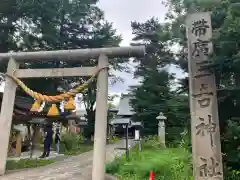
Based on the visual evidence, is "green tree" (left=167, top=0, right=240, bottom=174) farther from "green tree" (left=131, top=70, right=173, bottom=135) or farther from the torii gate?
"green tree" (left=131, top=70, right=173, bottom=135)

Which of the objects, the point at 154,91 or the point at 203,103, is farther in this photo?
the point at 154,91

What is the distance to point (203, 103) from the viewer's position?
727cm

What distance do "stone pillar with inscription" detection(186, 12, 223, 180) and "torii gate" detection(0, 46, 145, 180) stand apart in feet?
6.84

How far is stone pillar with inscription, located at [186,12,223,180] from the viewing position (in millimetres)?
6895

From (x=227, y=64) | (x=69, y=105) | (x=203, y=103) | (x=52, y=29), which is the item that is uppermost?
(x=52, y=29)

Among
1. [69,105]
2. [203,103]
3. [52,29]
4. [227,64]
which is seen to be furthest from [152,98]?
[227,64]

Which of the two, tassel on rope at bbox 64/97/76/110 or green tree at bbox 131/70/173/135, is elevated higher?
green tree at bbox 131/70/173/135

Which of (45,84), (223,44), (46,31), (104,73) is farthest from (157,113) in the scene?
(223,44)

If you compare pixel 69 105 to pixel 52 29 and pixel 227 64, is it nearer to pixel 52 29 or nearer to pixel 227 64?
pixel 227 64

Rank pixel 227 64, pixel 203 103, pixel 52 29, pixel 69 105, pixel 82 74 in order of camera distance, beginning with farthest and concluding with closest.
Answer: pixel 52 29 < pixel 69 105 < pixel 82 74 < pixel 203 103 < pixel 227 64

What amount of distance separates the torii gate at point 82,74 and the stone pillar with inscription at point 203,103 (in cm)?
208

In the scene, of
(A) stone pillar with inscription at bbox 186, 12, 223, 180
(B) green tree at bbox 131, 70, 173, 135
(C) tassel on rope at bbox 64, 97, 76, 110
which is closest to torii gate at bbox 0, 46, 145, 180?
(C) tassel on rope at bbox 64, 97, 76, 110

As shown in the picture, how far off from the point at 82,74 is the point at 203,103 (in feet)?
14.3

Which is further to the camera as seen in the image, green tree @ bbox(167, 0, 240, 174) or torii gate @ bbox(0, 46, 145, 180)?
torii gate @ bbox(0, 46, 145, 180)
